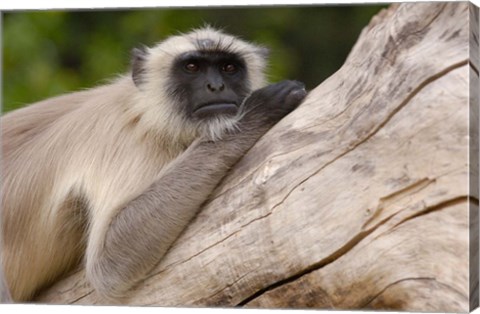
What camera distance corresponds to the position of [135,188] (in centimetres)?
528

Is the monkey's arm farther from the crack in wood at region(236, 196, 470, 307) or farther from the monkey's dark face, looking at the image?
the crack in wood at region(236, 196, 470, 307)

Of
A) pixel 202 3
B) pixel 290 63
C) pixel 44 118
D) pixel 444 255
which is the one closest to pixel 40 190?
pixel 44 118

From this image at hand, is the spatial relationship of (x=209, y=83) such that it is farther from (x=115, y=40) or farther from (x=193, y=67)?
(x=115, y=40)

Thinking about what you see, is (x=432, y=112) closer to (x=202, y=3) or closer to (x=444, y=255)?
(x=444, y=255)

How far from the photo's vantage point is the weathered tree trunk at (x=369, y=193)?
4562 millimetres

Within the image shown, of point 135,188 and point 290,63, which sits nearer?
point 135,188

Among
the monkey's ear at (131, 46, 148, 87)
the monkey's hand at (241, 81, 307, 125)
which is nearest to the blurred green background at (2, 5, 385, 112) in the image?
the monkey's ear at (131, 46, 148, 87)

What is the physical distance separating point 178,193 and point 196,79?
2.18 ft

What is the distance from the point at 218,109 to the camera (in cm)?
518

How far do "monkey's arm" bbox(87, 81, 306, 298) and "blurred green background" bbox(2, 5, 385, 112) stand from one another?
1.63m

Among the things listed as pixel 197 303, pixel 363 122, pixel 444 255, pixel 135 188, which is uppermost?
pixel 363 122

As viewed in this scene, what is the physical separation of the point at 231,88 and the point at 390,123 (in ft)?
3.39

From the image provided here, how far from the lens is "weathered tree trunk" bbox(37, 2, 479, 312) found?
4.56 meters

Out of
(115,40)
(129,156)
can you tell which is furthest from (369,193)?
(115,40)
